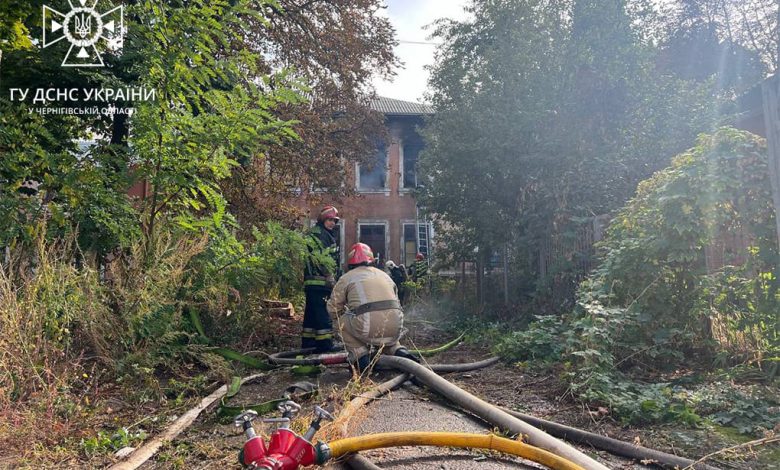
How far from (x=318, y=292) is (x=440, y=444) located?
3630 mm

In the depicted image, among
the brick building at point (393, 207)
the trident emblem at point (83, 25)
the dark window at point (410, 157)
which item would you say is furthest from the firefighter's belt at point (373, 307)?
the dark window at point (410, 157)

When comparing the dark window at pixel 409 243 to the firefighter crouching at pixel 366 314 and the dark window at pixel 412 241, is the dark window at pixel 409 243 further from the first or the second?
the firefighter crouching at pixel 366 314

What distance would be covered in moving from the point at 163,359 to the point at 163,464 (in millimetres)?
1683

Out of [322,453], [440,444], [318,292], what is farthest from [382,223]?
[322,453]

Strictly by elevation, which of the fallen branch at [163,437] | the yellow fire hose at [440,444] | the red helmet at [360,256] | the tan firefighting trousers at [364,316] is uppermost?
the red helmet at [360,256]

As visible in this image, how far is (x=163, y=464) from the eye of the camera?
2.96m

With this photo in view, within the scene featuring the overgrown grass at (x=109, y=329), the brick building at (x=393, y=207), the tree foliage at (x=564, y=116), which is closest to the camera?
the overgrown grass at (x=109, y=329)

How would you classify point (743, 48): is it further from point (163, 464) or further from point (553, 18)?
point (163, 464)

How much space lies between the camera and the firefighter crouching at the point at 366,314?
4660 mm

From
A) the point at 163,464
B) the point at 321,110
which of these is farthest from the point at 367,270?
the point at 321,110

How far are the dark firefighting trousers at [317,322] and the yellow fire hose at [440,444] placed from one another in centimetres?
321

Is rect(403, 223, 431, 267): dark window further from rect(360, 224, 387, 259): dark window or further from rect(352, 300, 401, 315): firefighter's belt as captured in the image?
rect(352, 300, 401, 315): firefighter's belt

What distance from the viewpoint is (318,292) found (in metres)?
6.13

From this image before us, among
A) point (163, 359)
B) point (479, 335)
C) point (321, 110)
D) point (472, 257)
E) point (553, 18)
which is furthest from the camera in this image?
point (321, 110)
